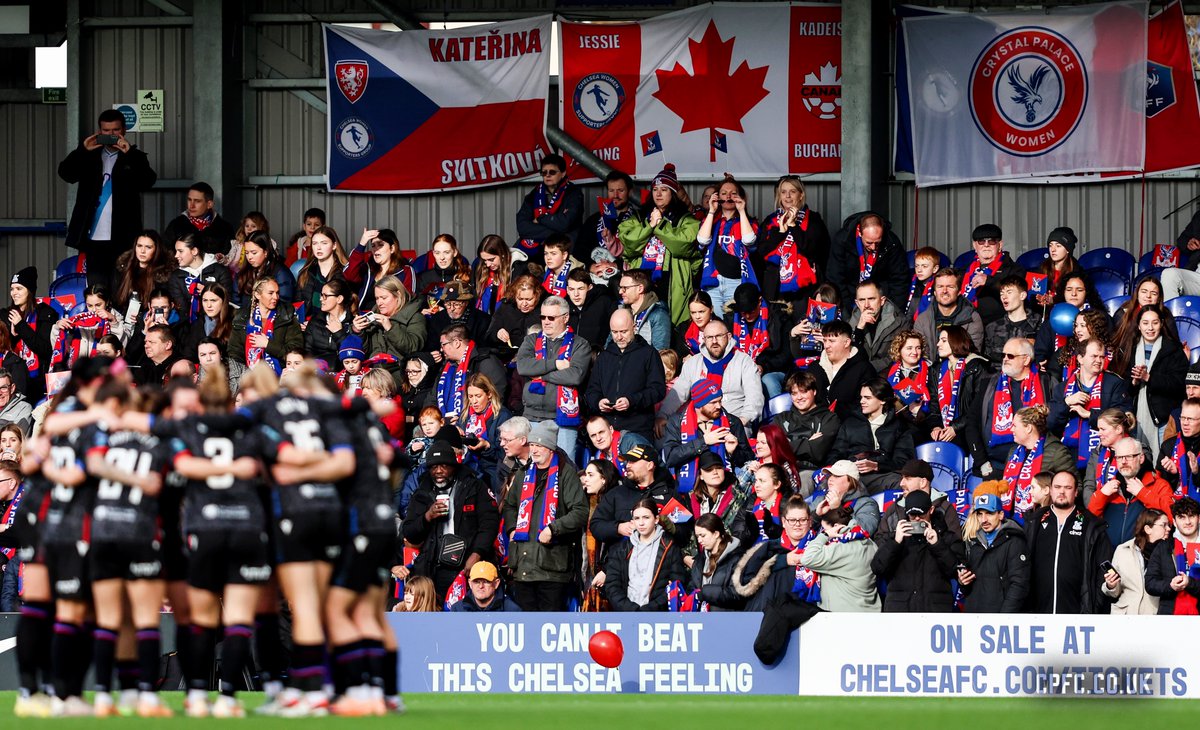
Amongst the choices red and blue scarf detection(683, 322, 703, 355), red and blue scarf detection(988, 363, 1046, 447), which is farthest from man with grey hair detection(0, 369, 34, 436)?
red and blue scarf detection(988, 363, 1046, 447)

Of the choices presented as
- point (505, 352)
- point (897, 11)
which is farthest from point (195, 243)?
point (897, 11)

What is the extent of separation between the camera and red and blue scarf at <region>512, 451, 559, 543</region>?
13.9 meters

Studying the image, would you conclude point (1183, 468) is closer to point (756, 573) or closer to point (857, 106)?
point (756, 573)

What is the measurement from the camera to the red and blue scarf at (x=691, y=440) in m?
14.4

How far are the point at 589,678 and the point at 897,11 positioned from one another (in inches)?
355

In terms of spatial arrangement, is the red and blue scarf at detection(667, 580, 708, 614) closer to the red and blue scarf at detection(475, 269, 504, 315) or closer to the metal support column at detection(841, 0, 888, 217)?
the red and blue scarf at detection(475, 269, 504, 315)

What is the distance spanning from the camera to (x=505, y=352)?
1603 centimetres

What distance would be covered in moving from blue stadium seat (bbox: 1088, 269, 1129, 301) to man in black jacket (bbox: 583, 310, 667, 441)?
14.6 feet

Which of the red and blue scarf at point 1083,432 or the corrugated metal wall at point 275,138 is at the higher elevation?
the corrugated metal wall at point 275,138

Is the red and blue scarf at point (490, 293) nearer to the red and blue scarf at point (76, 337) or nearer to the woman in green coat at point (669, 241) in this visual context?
the woman in green coat at point (669, 241)

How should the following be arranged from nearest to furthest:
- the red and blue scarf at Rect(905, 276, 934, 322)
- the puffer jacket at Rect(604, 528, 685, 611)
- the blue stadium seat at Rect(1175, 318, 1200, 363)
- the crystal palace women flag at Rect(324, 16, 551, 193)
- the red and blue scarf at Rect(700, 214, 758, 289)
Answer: the puffer jacket at Rect(604, 528, 685, 611), the blue stadium seat at Rect(1175, 318, 1200, 363), the red and blue scarf at Rect(905, 276, 934, 322), the red and blue scarf at Rect(700, 214, 758, 289), the crystal palace women flag at Rect(324, 16, 551, 193)

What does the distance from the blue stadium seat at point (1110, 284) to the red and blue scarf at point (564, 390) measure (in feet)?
16.0

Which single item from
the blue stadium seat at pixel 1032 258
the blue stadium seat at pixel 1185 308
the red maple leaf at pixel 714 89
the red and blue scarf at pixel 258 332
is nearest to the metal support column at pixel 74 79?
the red and blue scarf at pixel 258 332

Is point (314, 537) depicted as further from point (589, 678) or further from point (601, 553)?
point (601, 553)
